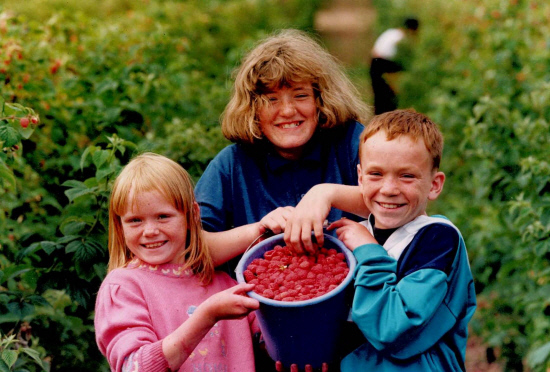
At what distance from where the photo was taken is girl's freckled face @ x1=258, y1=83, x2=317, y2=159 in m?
2.47

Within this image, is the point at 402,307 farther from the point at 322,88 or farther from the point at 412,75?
the point at 412,75

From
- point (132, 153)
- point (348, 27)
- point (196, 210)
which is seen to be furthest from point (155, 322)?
point (348, 27)

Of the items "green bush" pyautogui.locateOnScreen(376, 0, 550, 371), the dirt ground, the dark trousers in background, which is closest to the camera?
"green bush" pyautogui.locateOnScreen(376, 0, 550, 371)

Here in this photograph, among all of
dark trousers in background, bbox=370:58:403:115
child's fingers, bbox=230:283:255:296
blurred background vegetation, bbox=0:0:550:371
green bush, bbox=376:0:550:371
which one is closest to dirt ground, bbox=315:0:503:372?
green bush, bbox=376:0:550:371

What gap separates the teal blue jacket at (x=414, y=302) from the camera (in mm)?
1881

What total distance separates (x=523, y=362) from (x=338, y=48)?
20.1 ft

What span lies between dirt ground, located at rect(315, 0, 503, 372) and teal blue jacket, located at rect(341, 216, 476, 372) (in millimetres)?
7184

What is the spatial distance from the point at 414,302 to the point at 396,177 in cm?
37

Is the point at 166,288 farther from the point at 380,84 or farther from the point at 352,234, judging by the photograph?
the point at 380,84

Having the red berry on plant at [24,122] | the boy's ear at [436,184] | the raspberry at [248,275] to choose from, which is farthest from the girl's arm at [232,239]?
the red berry on plant at [24,122]

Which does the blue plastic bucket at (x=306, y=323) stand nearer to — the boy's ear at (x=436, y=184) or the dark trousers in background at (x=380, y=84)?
the boy's ear at (x=436, y=184)

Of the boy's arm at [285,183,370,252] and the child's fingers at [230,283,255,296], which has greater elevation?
the boy's arm at [285,183,370,252]

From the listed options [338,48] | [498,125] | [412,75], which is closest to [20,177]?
[498,125]

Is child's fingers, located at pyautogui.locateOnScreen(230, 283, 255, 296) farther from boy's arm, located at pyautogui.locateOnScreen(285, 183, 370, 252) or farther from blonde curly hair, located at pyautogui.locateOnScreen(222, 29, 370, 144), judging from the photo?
blonde curly hair, located at pyautogui.locateOnScreen(222, 29, 370, 144)
